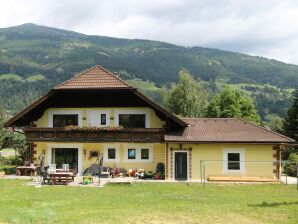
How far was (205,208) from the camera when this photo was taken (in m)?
17.7

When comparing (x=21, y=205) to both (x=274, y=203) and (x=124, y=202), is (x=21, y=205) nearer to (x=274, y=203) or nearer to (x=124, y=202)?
(x=124, y=202)

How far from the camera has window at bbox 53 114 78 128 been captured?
109ft

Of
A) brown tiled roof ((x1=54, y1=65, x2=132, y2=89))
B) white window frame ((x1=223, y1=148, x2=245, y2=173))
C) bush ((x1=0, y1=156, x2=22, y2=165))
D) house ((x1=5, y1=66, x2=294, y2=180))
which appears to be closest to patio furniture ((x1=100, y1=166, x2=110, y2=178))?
house ((x1=5, y1=66, x2=294, y2=180))

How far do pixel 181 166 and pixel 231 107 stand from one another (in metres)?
26.7

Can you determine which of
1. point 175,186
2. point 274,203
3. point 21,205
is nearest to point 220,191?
point 175,186

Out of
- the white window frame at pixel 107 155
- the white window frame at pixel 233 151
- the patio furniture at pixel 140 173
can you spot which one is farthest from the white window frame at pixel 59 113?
the white window frame at pixel 233 151

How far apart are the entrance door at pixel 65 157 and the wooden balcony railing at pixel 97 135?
1.39m

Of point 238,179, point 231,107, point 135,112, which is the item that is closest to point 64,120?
point 135,112

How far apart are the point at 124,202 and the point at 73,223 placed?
5118 mm

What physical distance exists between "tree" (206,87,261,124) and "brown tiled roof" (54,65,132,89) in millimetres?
26593

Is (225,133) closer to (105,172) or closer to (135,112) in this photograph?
(135,112)

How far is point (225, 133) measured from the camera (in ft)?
104

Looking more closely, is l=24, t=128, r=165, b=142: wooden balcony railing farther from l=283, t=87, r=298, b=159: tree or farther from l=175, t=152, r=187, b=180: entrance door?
l=283, t=87, r=298, b=159: tree

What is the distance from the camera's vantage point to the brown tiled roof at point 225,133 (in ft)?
99.3
